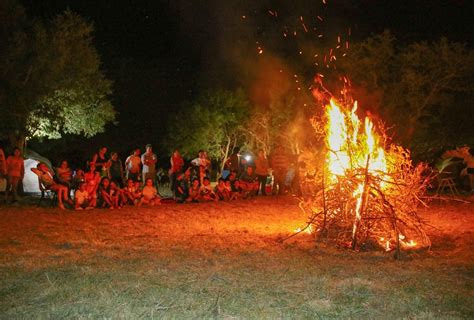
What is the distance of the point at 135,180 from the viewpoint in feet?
53.6

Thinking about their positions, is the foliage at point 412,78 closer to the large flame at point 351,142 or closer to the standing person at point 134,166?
the standing person at point 134,166

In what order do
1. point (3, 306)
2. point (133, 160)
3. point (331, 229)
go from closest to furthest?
point (3, 306)
point (331, 229)
point (133, 160)

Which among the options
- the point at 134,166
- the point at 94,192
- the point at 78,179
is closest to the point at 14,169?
the point at 78,179

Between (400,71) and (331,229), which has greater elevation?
(400,71)

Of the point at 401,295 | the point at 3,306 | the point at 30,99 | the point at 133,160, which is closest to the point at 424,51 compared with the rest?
the point at 133,160

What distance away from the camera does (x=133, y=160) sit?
52.7 ft

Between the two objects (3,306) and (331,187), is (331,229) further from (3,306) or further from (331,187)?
(3,306)

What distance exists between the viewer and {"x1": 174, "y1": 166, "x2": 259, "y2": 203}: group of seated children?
15.8m

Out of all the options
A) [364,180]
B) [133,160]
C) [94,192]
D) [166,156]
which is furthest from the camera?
[166,156]

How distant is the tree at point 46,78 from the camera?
16516 millimetres

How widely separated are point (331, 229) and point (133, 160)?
807cm

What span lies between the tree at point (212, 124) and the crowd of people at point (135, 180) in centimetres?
1092

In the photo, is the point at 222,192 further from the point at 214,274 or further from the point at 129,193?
the point at 214,274

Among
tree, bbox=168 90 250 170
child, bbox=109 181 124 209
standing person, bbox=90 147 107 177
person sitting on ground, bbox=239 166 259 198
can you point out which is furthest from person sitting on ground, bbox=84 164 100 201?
tree, bbox=168 90 250 170
